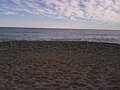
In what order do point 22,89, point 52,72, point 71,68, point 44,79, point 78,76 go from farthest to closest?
point 71,68
point 52,72
point 78,76
point 44,79
point 22,89

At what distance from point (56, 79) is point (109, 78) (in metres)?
2.27

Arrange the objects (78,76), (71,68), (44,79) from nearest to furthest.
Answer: (44,79), (78,76), (71,68)

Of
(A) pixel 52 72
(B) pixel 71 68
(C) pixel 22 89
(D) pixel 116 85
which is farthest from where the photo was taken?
(B) pixel 71 68

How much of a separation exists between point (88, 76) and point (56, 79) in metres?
1.53

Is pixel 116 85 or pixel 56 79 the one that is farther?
pixel 56 79

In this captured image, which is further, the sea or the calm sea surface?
the calm sea surface

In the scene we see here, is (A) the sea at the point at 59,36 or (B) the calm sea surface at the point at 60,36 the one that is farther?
(B) the calm sea surface at the point at 60,36

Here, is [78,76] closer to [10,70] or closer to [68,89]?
[68,89]

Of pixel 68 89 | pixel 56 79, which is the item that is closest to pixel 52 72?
pixel 56 79

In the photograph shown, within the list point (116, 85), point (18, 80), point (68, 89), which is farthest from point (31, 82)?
point (116, 85)

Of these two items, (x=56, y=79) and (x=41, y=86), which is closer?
(x=41, y=86)

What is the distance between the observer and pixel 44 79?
363 inches

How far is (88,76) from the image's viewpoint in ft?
32.3

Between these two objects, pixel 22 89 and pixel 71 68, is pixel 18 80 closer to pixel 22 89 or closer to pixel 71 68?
pixel 22 89
